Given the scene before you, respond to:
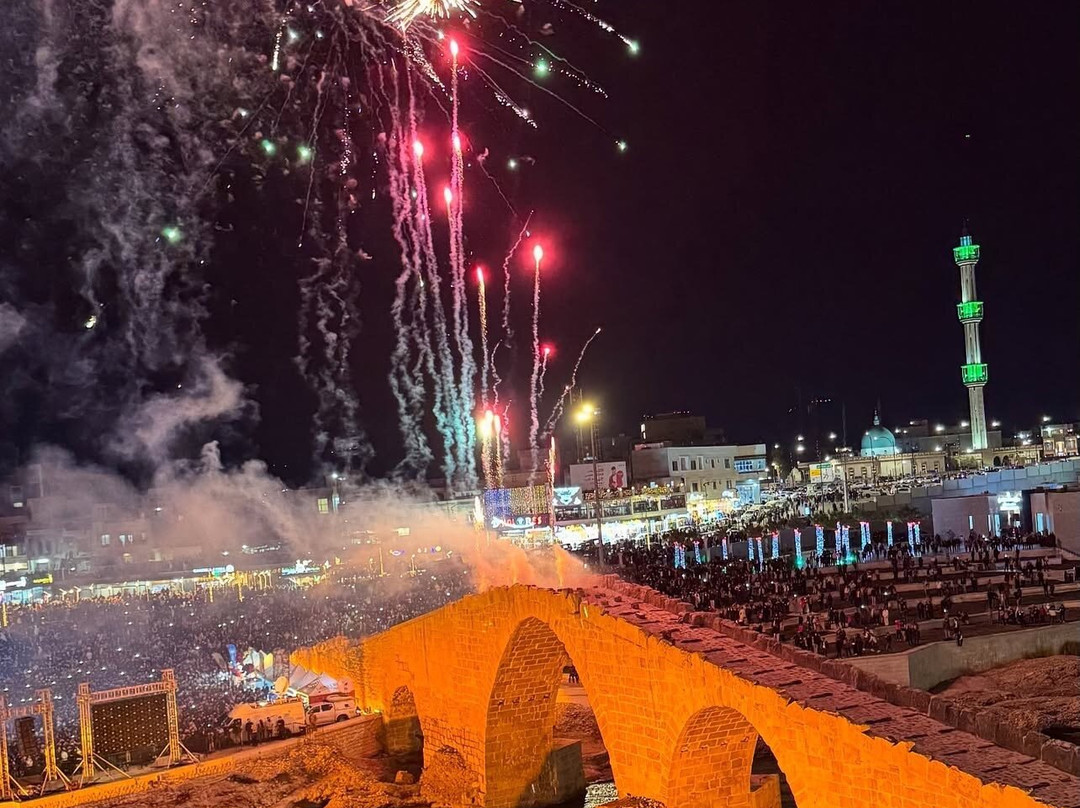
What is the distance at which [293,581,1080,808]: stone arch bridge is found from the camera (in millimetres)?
10000

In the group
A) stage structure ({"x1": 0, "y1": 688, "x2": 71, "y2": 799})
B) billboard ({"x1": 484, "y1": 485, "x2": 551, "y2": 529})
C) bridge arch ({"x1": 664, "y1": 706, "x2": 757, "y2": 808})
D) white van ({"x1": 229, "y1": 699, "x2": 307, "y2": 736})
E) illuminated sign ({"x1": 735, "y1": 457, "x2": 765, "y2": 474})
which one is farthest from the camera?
illuminated sign ({"x1": 735, "y1": 457, "x2": 765, "y2": 474})

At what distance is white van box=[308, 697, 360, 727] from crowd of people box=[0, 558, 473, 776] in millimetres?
2433

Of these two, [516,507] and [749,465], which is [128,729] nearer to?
[516,507]

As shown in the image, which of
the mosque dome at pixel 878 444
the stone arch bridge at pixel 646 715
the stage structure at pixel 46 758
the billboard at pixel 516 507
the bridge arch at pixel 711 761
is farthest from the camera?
the mosque dome at pixel 878 444

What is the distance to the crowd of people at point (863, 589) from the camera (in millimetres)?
23859

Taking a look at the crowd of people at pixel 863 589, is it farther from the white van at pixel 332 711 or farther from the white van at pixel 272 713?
the white van at pixel 272 713

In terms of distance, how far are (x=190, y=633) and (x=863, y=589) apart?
24.1 metres

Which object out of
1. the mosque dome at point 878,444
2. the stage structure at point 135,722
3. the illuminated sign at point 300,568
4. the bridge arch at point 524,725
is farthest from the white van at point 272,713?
the mosque dome at point 878,444

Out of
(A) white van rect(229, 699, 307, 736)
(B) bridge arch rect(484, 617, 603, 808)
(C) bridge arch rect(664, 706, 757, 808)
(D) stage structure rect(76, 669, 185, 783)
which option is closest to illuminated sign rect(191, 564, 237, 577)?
(A) white van rect(229, 699, 307, 736)

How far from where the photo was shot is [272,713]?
23984 mm

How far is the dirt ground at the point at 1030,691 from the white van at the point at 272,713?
15.6m

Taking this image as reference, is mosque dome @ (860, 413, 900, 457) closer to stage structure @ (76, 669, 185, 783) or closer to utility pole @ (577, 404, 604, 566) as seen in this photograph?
utility pole @ (577, 404, 604, 566)

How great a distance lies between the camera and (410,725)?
24.3 metres

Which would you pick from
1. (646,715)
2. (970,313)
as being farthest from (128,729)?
(970,313)
